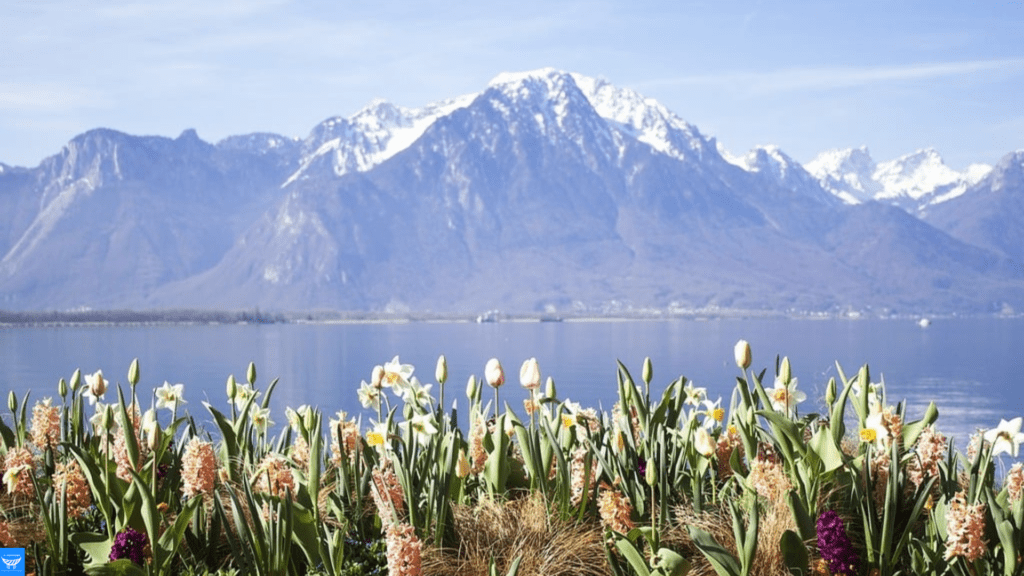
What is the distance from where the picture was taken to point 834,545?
531 centimetres

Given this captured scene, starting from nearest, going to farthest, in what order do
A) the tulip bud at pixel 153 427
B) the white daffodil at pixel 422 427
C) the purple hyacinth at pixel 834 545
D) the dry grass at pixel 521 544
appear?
the purple hyacinth at pixel 834 545, the dry grass at pixel 521 544, the white daffodil at pixel 422 427, the tulip bud at pixel 153 427

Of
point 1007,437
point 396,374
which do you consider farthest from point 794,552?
point 396,374

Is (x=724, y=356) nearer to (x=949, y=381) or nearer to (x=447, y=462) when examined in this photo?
(x=949, y=381)

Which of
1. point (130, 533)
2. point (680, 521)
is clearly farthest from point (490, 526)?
point (130, 533)

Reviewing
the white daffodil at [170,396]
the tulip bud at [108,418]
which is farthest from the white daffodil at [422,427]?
the white daffodil at [170,396]

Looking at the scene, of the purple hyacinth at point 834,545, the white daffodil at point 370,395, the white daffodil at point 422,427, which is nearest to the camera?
the purple hyacinth at point 834,545

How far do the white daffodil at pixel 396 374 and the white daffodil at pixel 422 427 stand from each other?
0.44 metres

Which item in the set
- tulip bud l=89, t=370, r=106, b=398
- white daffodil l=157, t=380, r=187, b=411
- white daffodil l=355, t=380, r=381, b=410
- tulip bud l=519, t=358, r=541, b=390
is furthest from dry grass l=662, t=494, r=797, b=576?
white daffodil l=157, t=380, r=187, b=411

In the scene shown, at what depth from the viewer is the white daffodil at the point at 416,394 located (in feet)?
24.0

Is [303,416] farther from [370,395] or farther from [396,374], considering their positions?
[396,374]

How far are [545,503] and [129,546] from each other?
211 centimetres

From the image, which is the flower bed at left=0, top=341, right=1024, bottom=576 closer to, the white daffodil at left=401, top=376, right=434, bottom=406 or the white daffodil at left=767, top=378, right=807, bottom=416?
the white daffodil at left=767, top=378, right=807, bottom=416

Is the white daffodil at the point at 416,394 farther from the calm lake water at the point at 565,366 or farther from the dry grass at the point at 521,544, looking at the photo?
the calm lake water at the point at 565,366

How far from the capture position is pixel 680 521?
591 cm
